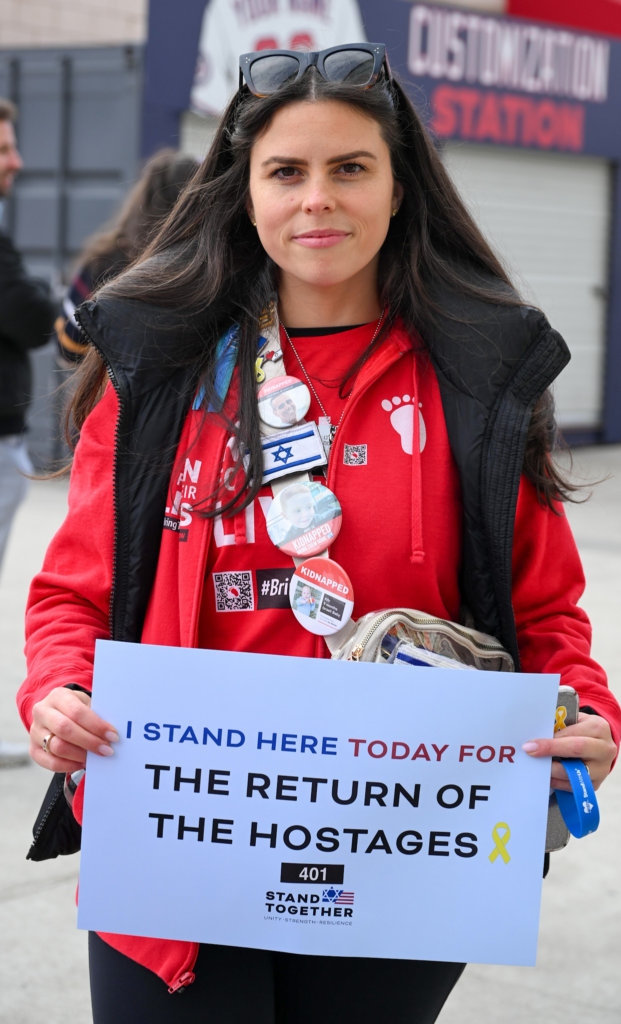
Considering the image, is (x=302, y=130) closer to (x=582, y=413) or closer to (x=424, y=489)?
(x=424, y=489)

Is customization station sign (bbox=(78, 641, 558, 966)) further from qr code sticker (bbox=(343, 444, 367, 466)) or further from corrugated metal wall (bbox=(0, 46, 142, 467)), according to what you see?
corrugated metal wall (bbox=(0, 46, 142, 467))

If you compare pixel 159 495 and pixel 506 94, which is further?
pixel 506 94

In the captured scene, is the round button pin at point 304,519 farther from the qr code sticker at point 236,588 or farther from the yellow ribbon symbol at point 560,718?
the yellow ribbon symbol at point 560,718

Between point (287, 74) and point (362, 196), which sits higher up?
point (287, 74)

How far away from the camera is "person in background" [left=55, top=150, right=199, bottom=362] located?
4199 millimetres

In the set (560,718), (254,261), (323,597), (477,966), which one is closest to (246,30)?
(477,966)

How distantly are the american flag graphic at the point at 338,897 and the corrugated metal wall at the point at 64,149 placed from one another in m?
8.06

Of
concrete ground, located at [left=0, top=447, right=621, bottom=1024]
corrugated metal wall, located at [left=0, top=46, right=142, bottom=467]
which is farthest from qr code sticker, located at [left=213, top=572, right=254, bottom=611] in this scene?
corrugated metal wall, located at [left=0, top=46, right=142, bottom=467]

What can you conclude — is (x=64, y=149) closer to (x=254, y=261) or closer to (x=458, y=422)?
(x=254, y=261)

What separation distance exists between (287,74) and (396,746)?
95 cm

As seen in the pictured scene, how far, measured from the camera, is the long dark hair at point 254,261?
171 centimetres

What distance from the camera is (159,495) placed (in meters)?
1.67

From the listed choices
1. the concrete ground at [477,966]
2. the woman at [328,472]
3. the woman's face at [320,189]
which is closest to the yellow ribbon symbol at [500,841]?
the woman at [328,472]

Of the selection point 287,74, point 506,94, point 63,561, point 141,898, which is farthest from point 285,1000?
point 506,94
